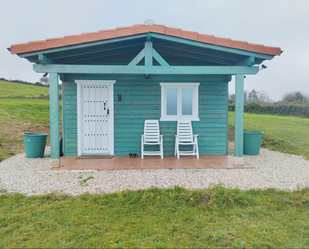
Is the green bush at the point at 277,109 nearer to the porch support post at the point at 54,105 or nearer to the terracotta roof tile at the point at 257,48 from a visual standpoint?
the terracotta roof tile at the point at 257,48

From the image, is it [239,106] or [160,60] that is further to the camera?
[239,106]

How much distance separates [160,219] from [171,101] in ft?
12.8

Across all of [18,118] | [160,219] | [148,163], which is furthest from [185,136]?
[18,118]

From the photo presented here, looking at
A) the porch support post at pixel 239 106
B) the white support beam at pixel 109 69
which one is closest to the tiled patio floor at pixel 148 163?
the porch support post at pixel 239 106

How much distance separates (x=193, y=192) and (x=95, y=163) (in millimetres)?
2624

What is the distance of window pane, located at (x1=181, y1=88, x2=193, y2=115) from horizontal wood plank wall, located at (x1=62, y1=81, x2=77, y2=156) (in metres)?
2.86

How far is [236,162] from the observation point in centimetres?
485

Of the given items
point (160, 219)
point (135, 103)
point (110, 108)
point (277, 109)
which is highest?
point (277, 109)

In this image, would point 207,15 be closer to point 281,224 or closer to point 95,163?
point 95,163

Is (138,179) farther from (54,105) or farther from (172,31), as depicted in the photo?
(172,31)

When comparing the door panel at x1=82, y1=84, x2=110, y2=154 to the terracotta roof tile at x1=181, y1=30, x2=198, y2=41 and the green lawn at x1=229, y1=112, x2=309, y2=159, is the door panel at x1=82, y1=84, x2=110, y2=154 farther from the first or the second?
the green lawn at x1=229, y1=112, x2=309, y2=159

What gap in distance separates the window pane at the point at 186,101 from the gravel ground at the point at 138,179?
2.05 m

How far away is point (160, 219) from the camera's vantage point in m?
2.64

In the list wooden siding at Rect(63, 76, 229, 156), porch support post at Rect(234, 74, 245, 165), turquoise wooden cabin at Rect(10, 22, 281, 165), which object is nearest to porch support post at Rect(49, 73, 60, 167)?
turquoise wooden cabin at Rect(10, 22, 281, 165)
